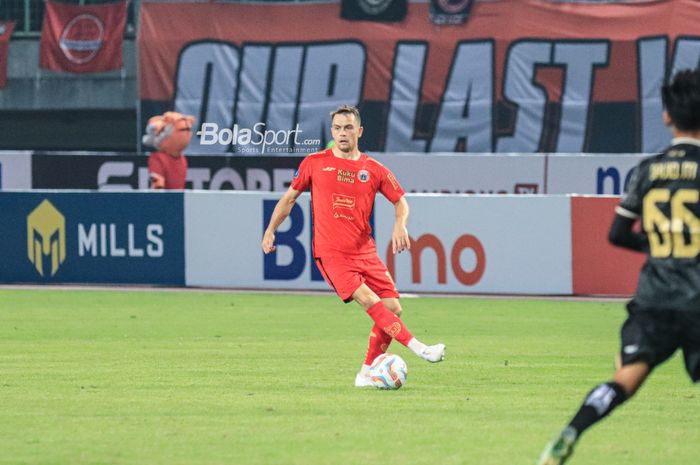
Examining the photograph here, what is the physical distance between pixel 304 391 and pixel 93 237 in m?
10.6

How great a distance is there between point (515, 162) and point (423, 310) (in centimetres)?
965

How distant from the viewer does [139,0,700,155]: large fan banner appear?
32.4 metres

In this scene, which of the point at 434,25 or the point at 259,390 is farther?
the point at 434,25

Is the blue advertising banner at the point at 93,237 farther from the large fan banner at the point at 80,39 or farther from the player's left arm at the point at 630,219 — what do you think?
the large fan banner at the point at 80,39

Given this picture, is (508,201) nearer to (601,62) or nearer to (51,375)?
(51,375)

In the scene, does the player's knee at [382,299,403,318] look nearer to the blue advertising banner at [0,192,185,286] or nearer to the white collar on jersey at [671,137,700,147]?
the white collar on jersey at [671,137,700,147]

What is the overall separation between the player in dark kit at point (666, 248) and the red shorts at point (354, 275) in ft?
13.4

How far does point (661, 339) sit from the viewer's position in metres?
7.19

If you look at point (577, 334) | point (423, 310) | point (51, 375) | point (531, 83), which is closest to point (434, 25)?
point (531, 83)

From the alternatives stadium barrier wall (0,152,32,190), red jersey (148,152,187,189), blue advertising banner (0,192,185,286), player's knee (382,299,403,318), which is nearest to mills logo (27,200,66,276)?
blue advertising banner (0,192,185,286)

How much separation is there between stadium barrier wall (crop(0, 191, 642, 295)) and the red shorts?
8.42m

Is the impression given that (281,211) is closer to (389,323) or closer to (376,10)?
(389,323)

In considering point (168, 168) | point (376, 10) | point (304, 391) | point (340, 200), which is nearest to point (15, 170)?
point (168, 168)

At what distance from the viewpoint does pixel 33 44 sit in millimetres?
36094
